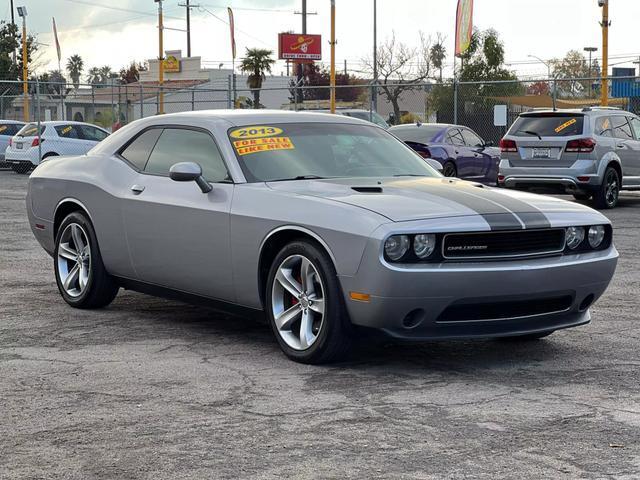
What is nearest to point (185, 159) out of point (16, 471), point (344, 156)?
point (344, 156)

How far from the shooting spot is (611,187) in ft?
61.2

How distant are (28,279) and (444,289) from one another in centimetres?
507

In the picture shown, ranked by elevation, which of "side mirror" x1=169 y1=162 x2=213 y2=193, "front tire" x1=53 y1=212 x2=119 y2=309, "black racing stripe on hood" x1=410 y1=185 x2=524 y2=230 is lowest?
"front tire" x1=53 y1=212 x2=119 y2=309

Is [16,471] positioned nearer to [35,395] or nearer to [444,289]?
[35,395]

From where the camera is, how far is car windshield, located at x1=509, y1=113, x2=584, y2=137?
712 inches

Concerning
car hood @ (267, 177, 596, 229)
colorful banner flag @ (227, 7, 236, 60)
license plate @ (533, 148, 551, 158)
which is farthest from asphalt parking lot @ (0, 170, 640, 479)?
colorful banner flag @ (227, 7, 236, 60)

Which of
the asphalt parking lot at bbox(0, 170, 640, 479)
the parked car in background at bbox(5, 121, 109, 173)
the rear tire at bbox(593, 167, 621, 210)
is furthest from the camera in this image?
the parked car in background at bbox(5, 121, 109, 173)

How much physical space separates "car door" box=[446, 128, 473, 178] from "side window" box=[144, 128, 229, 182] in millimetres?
14553

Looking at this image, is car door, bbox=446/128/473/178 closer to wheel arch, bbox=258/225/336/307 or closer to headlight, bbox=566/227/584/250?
headlight, bbox=566/227/584/250

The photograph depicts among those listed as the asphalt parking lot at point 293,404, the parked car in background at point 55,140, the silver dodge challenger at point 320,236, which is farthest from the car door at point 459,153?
the silver dodge challenger at point 320,236

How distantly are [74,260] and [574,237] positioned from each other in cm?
372

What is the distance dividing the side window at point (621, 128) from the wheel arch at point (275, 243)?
13127 millimetres

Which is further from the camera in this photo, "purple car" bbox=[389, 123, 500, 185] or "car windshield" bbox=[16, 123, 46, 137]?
"car windshield" bbox=[16, 123, 46, 137]

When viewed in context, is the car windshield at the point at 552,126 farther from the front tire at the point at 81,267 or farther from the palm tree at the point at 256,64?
the palm tree at the point at 256,64
